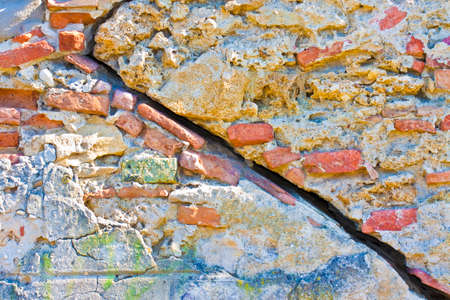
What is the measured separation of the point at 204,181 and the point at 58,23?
832mm

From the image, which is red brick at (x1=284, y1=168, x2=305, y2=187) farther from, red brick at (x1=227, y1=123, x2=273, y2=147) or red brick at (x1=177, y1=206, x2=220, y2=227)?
red brick at (x1=177, y1=206, x2=220, y2=227)

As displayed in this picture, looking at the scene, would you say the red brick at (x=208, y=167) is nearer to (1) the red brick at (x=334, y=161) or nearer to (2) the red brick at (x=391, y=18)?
(1) the red brick at (x=334, y=161)

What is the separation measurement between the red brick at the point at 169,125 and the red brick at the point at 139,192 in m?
0.22

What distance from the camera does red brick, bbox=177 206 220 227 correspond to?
1.70 m

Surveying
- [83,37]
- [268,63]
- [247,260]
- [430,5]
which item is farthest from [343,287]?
[83,37]

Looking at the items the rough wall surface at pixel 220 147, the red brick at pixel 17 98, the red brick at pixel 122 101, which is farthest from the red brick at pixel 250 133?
the red brick at pixel 17 98

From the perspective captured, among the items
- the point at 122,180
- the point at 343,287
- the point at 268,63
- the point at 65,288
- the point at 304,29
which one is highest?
the point at 304,29

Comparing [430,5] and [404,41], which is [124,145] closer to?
[404,41]

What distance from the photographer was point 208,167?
1753 millimetres

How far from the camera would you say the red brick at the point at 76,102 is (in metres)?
1.73

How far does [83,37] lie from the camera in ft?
5.87

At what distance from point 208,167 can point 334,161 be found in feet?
1.57

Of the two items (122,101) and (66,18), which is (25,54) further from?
(122,101)

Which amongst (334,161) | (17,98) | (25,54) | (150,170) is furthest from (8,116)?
(334,161)
